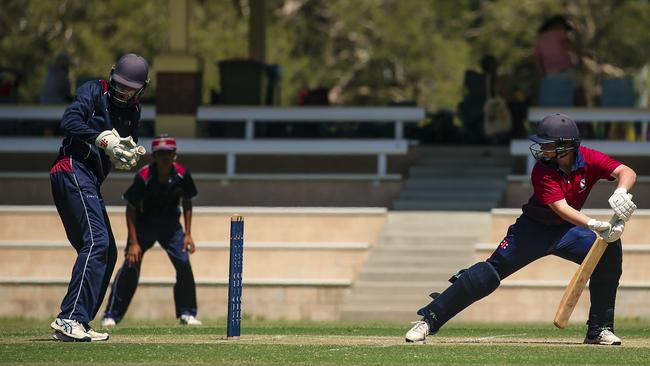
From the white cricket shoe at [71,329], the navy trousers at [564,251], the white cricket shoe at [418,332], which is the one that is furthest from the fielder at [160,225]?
the navy trousers at [564,251]

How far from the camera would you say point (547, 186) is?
10.7 metres

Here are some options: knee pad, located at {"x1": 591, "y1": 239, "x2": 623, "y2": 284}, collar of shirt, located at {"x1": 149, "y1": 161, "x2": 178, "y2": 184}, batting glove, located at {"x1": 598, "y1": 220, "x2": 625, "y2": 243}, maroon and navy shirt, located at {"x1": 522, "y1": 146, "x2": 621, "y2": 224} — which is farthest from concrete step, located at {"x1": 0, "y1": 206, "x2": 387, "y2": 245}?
batting glove, located at {"x1": 598, "y1": 220, "x2": 625, "y2": 243}

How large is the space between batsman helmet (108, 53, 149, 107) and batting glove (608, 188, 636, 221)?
3290mm

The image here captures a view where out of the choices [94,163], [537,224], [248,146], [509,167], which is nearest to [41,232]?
[248,146]

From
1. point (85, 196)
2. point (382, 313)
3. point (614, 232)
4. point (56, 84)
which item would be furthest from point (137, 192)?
point (56, 84)

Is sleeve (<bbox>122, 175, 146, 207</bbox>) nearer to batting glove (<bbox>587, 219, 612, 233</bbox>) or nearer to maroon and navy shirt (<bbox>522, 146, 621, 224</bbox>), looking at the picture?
maroon and navy shirt (<bbox>522, 146, 621, 224</bbox>)

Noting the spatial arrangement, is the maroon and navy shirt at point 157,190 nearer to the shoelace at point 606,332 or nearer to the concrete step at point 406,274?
the concrete step at point 406,274

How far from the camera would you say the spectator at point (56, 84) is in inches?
915

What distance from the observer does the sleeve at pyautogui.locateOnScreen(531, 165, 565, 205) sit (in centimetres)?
1067

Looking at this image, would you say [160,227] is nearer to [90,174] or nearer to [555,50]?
[90,174]

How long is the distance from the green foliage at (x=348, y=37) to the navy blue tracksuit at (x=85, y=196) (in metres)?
31.1

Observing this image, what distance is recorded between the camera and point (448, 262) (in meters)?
19.1

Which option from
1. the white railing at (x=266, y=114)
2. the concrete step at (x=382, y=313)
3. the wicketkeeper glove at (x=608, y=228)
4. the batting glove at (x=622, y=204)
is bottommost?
the concrete step at (x=382, y=313)

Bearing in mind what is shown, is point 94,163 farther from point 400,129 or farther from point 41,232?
point 400,129
